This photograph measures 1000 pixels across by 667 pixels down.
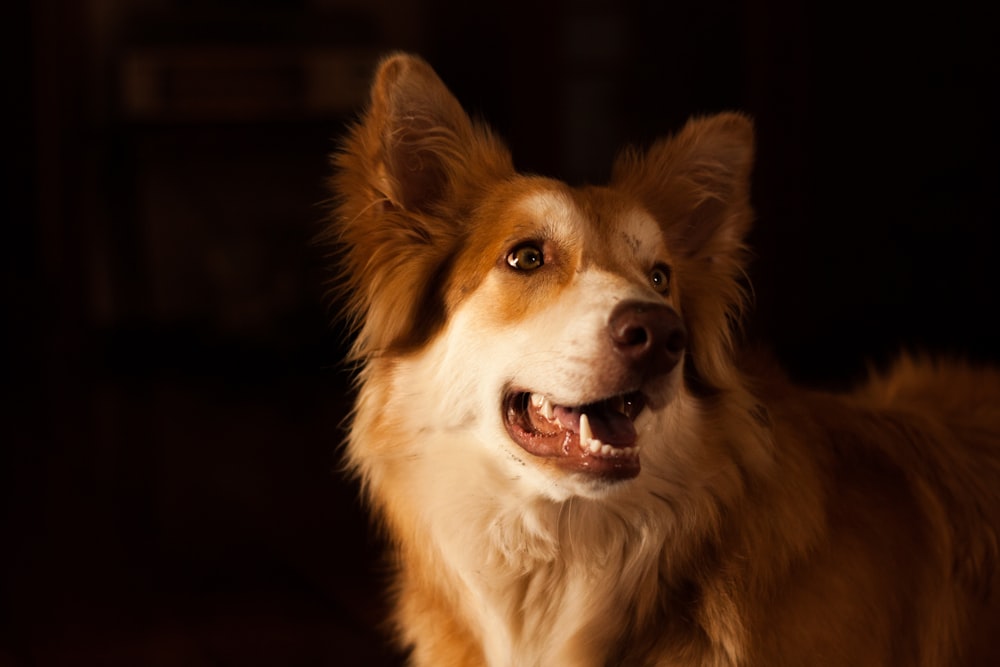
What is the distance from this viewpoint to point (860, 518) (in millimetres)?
1526

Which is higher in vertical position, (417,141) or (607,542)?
(417,141)

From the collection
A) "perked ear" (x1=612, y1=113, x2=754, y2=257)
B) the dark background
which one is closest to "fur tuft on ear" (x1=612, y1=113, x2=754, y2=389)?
"perked ear" (x1=612, y1=113, x2=754, y2=257)

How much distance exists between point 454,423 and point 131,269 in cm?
399

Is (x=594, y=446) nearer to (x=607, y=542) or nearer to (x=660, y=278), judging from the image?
(x=607, y=542)

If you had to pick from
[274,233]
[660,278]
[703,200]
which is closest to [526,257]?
[660,278]

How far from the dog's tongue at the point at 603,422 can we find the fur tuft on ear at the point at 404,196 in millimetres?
262

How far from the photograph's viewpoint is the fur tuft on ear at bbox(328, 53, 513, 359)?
1597 mm

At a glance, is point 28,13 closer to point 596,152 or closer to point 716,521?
point 596,152

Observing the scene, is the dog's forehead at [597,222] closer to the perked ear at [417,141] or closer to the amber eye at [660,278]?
the amber eye at [660,278]

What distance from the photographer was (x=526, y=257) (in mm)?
1532

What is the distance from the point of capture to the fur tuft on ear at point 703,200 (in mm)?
1685

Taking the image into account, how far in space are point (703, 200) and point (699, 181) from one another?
34 millimetres

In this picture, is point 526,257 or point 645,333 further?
point 526,257

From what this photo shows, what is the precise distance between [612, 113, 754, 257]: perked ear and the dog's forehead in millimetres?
99
